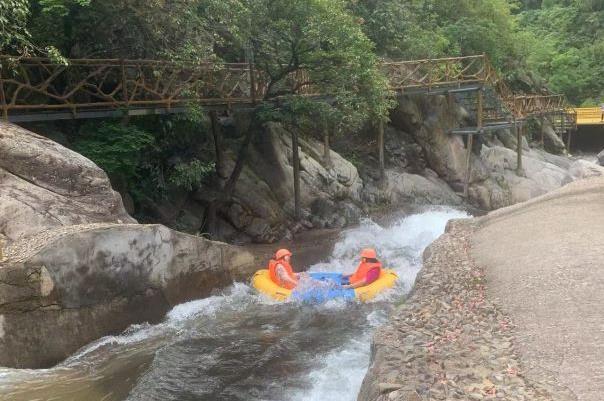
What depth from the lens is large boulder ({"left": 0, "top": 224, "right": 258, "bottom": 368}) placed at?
734cm

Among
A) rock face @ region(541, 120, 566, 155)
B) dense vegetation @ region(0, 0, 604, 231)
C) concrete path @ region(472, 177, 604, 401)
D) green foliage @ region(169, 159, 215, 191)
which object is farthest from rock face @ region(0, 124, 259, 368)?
rock face @ region(541, 120, 566, 155)

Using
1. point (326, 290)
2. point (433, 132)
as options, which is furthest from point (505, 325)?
point (433, 132)

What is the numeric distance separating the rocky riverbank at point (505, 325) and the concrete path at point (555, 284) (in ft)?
0.04

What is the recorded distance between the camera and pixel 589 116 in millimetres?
36375

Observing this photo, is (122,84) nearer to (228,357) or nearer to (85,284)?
(85,284)

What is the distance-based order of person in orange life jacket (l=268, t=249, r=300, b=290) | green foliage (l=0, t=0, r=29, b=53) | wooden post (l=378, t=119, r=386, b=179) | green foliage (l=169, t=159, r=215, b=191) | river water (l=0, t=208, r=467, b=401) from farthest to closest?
wooden post (l=378, t=119, r=386, b=179)
green foliage (l=169, t=159, r=215, b=191)
person in orange life jacket (l=268, t=249, r=300, b=290)
green foliage (l=0, t=0, r=29, b=53)
river water (l=0, t=208, r=467, b=401)

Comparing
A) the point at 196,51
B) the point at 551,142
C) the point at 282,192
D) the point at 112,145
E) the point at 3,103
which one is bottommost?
the point at 551,142

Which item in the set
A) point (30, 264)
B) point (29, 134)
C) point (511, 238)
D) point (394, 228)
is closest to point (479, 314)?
point (511, 238)

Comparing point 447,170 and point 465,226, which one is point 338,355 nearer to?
point 465,226

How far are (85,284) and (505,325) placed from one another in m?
5.70

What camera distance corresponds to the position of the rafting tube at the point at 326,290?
35.2ft

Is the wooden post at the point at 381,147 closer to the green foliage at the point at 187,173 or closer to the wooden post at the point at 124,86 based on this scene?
the green foliage at the point at 187,173

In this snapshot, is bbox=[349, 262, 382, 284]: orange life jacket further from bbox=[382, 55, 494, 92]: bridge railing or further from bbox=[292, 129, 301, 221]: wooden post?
bbox=[382, 55, 494, 92]: bridge railing

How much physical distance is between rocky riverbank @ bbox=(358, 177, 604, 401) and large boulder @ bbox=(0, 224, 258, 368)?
4.25 metres
